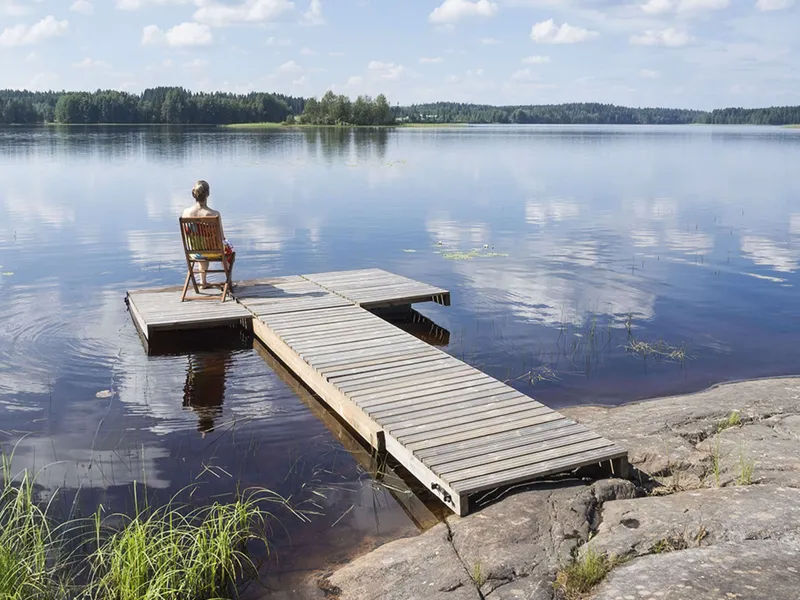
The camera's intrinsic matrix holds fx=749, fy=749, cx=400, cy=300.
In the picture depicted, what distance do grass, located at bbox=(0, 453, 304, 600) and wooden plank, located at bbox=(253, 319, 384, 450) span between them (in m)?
0.92

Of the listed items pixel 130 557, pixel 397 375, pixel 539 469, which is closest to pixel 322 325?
pixel 397 375

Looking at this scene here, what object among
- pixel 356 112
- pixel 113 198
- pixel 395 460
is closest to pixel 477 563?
pixel 395 460

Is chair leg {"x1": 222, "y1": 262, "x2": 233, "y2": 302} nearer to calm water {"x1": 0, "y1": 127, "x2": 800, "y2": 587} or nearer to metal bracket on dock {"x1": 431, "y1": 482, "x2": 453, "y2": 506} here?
calm water {"x1": 0, "y1": 127, "x2": 800, "y2": 587}

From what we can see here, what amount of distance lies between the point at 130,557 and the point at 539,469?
266cm

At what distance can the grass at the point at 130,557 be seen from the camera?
407 cm

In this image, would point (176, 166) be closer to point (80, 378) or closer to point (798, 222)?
point (798, 222)

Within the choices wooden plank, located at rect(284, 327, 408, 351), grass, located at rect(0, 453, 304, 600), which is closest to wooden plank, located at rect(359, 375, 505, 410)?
grass, located at rect(0, 453, 304, 600)

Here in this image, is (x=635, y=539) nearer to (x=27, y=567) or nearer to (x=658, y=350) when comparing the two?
(x=27, y=567)

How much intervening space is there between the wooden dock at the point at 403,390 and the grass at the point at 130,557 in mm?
1159

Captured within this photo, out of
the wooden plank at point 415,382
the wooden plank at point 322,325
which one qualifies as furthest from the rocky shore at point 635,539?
the wooden plank at point 322,325

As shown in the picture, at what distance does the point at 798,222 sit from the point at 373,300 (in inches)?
623

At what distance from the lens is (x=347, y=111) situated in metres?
117

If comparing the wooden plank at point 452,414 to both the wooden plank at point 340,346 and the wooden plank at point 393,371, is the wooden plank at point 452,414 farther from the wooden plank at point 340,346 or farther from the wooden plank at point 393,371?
the wooden plank at point 340,346

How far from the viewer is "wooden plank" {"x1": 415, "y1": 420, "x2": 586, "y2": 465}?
536cm
